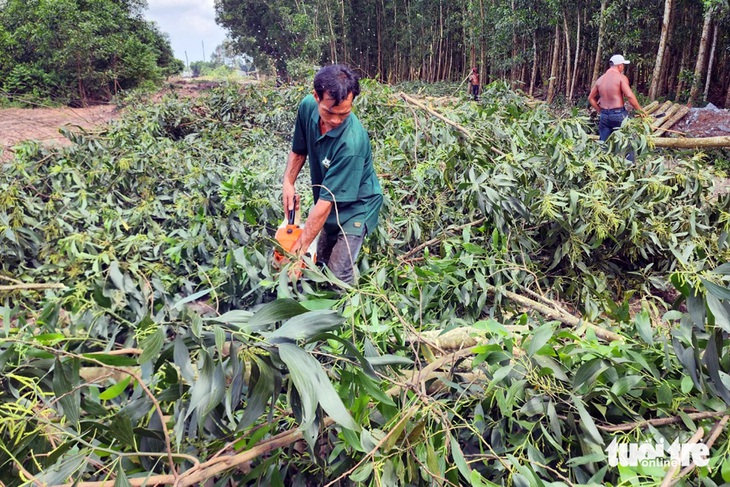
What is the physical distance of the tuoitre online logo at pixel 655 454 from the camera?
1098 millimetres

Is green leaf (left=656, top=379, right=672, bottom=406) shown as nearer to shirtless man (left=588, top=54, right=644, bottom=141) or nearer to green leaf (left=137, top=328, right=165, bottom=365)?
green leaf (left=137, top=328, right=165, bottom=365)

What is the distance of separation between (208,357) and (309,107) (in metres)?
1.95

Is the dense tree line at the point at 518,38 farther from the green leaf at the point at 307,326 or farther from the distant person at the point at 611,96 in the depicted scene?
the green leaf at the point at 307,326

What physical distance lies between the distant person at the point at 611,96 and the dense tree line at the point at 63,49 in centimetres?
1612

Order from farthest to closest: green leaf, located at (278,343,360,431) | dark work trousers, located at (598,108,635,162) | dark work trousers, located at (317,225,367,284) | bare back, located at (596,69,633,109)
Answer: dark work trousers, located at (598,108,635,162) < bare back, located at (596,69,633,109) < dark work trousers, located at (317,225,367,284) < green leaf, located at (278,343,360,431)

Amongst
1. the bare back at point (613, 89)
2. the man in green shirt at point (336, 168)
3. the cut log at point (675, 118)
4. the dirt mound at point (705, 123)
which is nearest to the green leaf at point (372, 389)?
Result: the man in green shirt at point (336, 168)

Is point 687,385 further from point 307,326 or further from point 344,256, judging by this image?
point 344,256

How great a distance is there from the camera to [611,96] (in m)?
5.89

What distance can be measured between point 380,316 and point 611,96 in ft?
17.6

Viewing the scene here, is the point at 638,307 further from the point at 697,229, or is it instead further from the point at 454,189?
the point at 454,189

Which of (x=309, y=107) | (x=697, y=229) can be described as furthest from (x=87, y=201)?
(x=697, y=229)

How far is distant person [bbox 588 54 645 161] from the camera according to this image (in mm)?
5809

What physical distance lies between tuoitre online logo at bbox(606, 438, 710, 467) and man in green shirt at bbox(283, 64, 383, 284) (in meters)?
1.33

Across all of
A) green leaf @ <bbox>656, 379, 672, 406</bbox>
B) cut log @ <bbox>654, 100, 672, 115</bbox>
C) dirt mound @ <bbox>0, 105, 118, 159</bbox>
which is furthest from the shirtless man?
dirt mound @ <bbox>0, 105, 118, 159</bbox>
